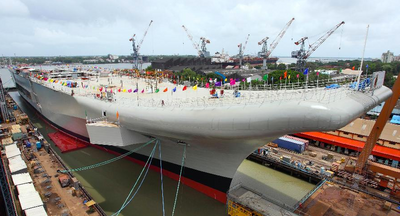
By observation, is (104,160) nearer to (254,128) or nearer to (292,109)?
(254,128)

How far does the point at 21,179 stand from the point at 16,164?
2.13 meters

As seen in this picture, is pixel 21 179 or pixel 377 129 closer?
pixel 21 179

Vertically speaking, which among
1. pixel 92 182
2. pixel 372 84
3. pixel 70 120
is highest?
pixel 372 84

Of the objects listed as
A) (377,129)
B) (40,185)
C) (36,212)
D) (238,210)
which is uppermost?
(377,129)

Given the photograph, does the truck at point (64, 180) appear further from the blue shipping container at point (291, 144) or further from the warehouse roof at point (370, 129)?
the warehouse roof at point (370, 129)

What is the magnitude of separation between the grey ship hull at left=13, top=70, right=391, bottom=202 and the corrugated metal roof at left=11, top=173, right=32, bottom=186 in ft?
17.3

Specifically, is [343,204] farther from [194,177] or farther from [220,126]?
[220,126]

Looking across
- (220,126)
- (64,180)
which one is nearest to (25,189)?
(64,180)

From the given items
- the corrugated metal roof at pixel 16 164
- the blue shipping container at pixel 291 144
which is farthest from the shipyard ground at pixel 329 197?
the corrugated metal roof at pixel 16 164

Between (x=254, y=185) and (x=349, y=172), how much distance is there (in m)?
7.25

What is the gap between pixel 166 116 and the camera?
36.5 ft

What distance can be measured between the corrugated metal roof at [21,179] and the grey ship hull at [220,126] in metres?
5.27

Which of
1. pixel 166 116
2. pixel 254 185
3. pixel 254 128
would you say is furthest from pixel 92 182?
pixel 254 128

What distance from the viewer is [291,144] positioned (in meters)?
22.4
